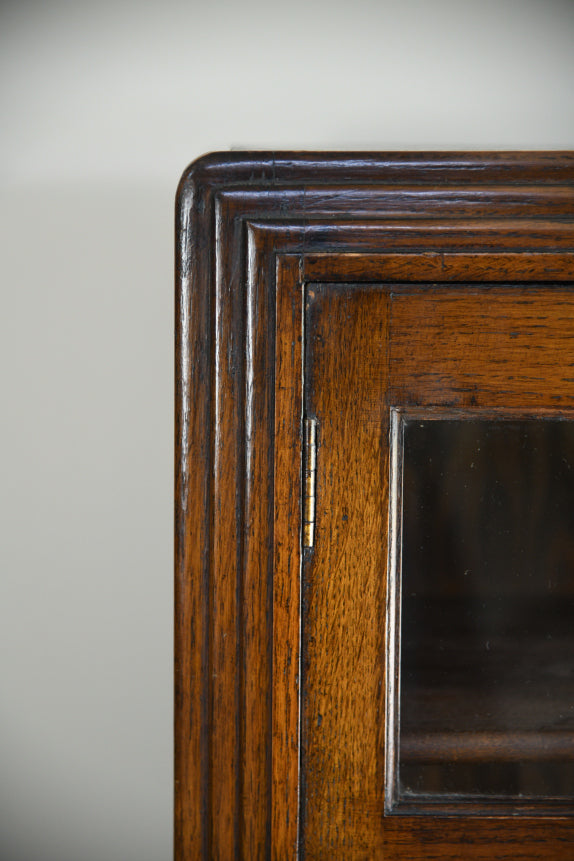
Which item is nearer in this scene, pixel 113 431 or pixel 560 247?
pixel 560 247

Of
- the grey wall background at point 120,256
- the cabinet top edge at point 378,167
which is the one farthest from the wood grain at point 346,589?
the grey wall background at point 120,256

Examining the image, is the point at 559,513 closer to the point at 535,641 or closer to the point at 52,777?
the point at 535,641

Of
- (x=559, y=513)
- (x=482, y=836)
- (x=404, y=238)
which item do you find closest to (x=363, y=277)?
(x=404, y=238)

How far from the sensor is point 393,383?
0.53 meters

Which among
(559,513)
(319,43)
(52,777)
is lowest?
(52,777)

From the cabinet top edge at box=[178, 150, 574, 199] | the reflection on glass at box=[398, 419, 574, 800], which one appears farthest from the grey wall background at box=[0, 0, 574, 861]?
the reflection on glass at box=[398, 419, 574, 800]

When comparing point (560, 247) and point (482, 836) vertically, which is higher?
point (560, 247)

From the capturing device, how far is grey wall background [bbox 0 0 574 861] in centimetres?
66

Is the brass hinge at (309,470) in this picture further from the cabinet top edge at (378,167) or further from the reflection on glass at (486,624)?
the cabinet top edge at (378,167)

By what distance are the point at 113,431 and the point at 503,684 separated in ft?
1.59

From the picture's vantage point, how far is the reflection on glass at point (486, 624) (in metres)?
0.54

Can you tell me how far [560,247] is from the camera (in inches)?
19.8

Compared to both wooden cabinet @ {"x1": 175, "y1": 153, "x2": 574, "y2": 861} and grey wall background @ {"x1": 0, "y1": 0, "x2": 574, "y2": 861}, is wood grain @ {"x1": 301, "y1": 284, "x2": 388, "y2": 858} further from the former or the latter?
grey wall background @ {"x1": 0, "y1": 0, "x2": 574, "y2": 861}

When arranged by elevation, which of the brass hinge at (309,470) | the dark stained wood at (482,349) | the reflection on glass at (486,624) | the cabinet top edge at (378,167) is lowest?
the reflection on glass at (486,624)
